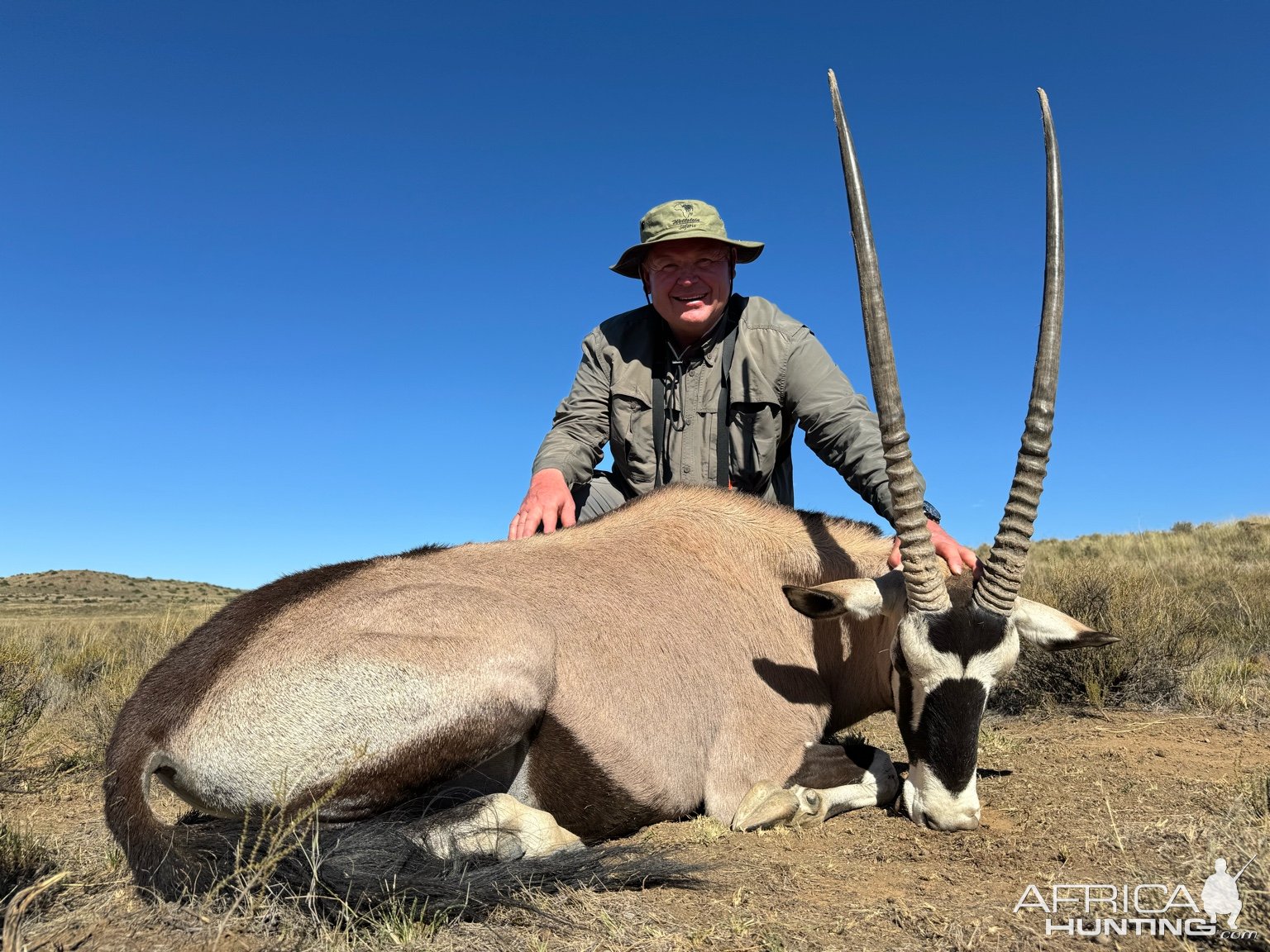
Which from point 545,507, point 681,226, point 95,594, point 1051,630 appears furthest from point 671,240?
point 95,594

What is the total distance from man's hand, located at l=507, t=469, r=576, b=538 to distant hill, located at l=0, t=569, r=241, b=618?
82.4 feet

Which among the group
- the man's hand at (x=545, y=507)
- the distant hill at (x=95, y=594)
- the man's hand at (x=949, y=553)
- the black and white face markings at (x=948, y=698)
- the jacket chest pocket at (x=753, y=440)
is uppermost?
the jacket chest pocket at (x=753, y=440)

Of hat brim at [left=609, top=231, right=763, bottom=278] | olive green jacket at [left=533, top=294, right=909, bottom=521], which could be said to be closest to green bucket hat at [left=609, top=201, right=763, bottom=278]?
hat brim at [left=609, top=231, right=763, bottom=278]

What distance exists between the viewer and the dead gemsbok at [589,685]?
3.11 meters

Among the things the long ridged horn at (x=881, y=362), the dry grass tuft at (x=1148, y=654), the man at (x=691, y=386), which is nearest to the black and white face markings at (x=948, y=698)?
the long ridged horn at (x=881, y=362)

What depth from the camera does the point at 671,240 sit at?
6.11 metres

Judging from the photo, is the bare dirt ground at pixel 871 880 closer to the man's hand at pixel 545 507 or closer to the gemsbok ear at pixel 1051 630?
the gemsbok ear at pixel 1051 630

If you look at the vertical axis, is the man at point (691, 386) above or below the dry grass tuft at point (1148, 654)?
above

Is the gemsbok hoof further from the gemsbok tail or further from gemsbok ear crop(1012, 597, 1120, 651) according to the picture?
gemsbok ear crop(1012, 597, 1120, 651)

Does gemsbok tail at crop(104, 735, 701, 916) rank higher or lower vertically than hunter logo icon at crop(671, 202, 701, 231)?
lower

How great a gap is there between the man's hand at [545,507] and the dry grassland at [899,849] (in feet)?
6.35

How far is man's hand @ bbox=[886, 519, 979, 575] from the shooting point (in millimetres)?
4152

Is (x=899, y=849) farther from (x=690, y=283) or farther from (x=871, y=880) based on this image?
(x=690, y=283)

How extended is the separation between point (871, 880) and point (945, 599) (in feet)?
4.10
